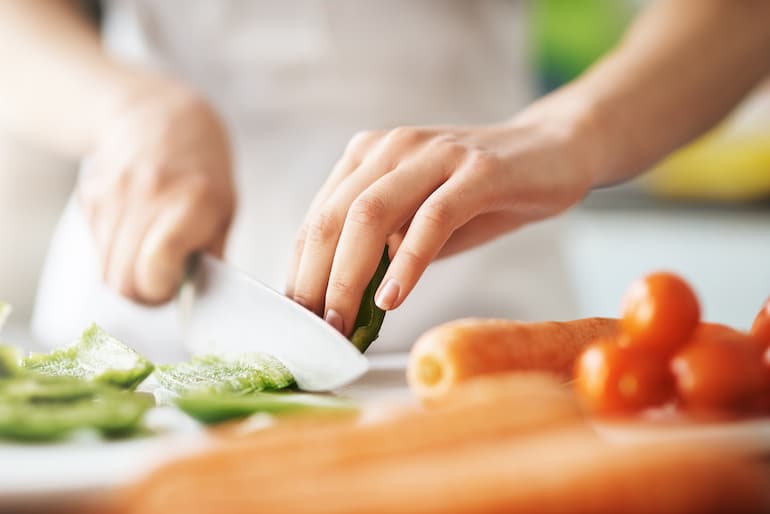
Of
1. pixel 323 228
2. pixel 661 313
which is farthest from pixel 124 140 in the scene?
pixel 661 313

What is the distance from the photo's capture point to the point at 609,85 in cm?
133

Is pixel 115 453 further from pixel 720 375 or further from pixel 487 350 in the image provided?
pixel 720 375

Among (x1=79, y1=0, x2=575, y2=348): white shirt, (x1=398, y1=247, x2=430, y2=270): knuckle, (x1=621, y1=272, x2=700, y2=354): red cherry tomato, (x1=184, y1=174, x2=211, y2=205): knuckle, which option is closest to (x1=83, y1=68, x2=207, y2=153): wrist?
(x1=184, y1=174, x2=211, y2=205): knuckle

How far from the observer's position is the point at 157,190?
1376mm

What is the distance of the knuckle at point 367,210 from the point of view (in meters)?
0.95

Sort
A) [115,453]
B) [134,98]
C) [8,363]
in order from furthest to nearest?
1. [134,98]
2. [8,363]
3. [115,453]

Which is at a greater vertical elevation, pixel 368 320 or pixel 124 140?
pixel 124 140

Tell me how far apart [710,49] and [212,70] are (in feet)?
2.99

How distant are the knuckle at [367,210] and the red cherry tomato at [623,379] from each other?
289 millimetres

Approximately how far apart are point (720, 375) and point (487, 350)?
0.68 ft

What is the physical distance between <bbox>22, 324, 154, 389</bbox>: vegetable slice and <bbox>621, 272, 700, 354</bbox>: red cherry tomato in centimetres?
48

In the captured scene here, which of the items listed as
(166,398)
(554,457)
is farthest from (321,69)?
(554,457)

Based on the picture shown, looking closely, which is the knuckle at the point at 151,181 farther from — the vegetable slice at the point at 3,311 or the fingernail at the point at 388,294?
the fingernail at the point at 388,294

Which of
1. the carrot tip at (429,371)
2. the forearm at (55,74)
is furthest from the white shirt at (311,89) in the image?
the carrot tip at (429,371)
